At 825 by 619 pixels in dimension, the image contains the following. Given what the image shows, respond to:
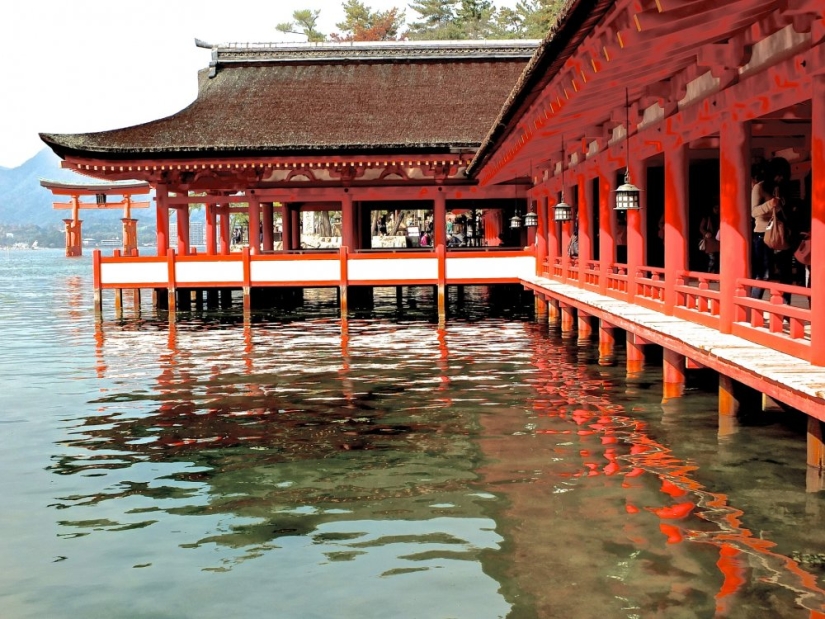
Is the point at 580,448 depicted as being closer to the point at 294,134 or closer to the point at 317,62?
the point at 294,134

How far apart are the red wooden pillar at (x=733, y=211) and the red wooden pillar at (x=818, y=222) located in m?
2.28

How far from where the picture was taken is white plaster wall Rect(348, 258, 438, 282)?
25.8 metres

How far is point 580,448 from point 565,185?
13.5m

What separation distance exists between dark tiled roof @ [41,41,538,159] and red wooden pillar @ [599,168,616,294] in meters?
8.81

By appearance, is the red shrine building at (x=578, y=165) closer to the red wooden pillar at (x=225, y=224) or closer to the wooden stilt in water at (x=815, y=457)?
the wooden stilt in water at (x=815, y=457)

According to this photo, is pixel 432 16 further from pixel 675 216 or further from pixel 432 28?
pixel 675 216

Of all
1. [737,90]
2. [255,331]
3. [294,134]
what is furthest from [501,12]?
[737,90]

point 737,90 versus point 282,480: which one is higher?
point 737,90

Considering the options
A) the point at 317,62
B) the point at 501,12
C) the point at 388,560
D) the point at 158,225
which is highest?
the point at 501,12

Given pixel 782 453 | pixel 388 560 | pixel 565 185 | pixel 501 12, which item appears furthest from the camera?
pixel 501 12

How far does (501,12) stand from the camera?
3511 inches

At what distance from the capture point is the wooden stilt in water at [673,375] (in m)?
12.3

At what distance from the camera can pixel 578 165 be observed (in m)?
20.6

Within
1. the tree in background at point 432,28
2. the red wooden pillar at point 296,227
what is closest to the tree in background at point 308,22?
the tree in background at point 432,28
